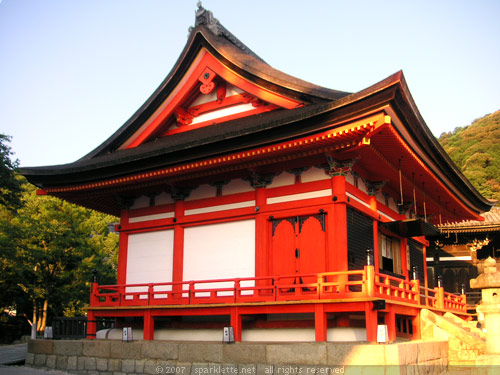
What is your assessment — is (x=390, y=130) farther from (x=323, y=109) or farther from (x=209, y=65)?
(x=209, y=65)

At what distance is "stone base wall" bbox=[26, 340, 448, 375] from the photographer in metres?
10.7

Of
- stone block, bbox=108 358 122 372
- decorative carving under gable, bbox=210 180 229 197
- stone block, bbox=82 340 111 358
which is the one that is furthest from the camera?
decorative carving under gable, bbox=210 180 229 197

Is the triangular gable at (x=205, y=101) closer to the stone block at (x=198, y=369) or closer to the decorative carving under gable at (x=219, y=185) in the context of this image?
the decorative carving under gable at (x=219, y=185)

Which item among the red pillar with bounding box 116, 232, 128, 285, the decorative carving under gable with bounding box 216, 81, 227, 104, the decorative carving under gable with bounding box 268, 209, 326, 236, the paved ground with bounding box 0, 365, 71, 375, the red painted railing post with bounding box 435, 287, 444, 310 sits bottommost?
the paved ground with bounding box 0, 365, 71, 375

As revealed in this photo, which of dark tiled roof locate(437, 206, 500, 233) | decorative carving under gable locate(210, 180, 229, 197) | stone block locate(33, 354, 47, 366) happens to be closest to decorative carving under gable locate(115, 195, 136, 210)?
decorative carving under gable locate(210, 180, 229, 197)

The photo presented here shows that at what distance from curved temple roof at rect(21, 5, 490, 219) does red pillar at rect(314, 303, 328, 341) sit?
3.85m

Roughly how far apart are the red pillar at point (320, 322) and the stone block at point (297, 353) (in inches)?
20.2

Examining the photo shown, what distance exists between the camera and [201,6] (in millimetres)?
18547

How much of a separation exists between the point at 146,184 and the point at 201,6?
710 centimetres

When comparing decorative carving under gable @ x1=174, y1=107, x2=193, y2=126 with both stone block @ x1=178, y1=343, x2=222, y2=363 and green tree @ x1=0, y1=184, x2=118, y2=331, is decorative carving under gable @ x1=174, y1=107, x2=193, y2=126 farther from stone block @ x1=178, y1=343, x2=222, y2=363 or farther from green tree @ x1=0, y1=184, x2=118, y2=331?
green tree @ x1=0, y1=184, x2=118, y2=331

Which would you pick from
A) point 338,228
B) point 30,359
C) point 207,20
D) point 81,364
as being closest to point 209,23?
point 207,20

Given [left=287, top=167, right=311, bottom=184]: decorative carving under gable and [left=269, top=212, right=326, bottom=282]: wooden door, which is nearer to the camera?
[left=269, top=212, right=326, bottom=282]: wooden door

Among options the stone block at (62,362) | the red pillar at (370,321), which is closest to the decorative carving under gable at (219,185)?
the red pillar at (370,321)

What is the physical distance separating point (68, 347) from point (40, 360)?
1310 mm
